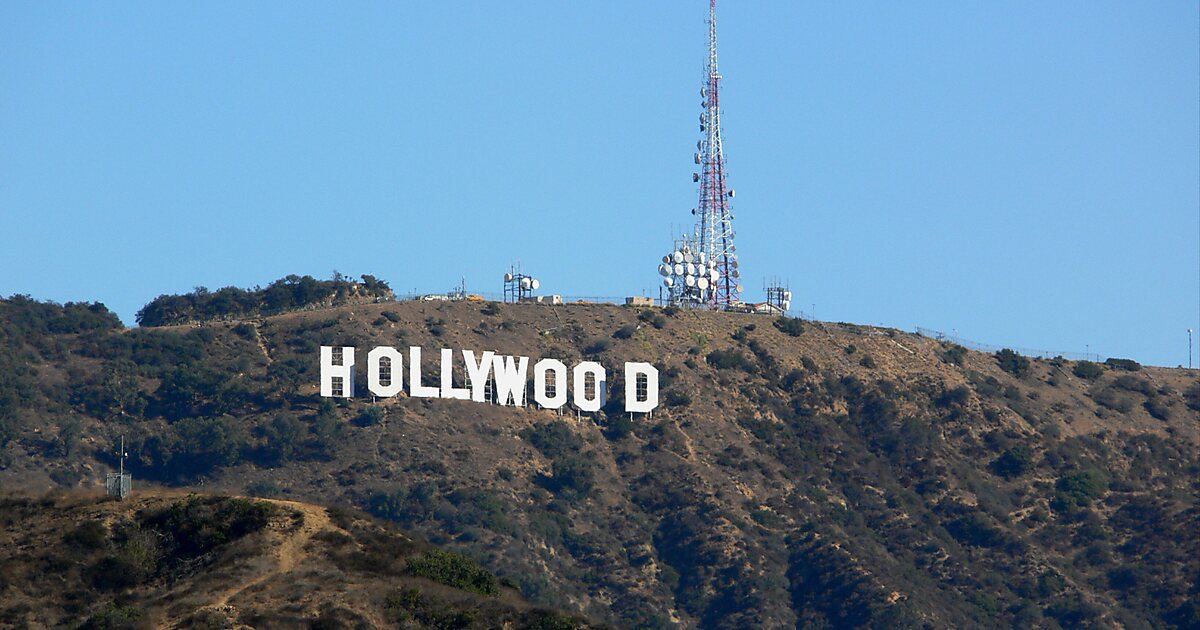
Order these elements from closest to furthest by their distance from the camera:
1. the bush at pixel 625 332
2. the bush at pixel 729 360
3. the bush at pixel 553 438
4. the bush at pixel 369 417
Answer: the bush at pixel 369 417 → the bush at pixel 553 438 → the bush at pixel 729 360 → the bush at pixel 625 332

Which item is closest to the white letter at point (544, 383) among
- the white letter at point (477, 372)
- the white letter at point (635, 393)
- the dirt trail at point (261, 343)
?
the white letter at point (477, 372)

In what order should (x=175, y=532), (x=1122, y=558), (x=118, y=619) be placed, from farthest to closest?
1. (x=1122, y=558)
2. (x=175, y=532)
3. (x=118, y=619)

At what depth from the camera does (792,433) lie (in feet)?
546

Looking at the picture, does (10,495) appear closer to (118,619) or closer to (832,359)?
(118,619)

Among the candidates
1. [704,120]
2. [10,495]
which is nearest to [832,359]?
[704,120]

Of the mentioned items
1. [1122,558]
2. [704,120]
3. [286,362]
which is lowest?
[1122,558]

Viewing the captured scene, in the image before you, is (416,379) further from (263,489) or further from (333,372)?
(263,489)

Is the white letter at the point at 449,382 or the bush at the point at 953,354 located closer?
the white letter at the point at 449,382

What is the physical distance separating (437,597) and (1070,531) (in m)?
91.4

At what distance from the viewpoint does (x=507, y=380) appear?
156000 mm

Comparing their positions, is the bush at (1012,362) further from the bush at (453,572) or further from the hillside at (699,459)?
the bush at (453,572)

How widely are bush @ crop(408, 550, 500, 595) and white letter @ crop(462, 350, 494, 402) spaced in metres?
69.8

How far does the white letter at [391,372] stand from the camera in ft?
496

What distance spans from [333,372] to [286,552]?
74059mm
